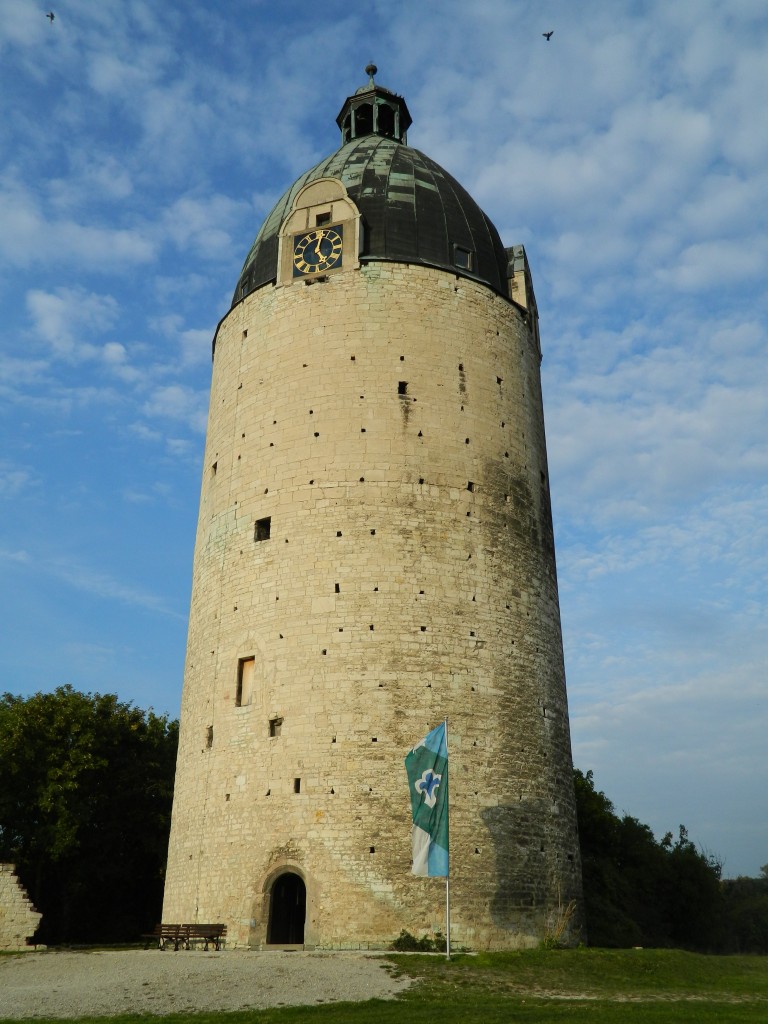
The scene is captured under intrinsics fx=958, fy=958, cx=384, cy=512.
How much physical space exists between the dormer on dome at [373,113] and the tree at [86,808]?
2084cm

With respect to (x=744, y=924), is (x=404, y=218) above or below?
above

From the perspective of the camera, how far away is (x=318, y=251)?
25484mm

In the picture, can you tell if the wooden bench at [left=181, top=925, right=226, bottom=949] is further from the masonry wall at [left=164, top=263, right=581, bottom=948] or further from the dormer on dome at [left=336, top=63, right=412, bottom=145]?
the dormer on dome at [left=336, top=63, right=412, bottom=145]

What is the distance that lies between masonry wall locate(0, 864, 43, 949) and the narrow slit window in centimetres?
682

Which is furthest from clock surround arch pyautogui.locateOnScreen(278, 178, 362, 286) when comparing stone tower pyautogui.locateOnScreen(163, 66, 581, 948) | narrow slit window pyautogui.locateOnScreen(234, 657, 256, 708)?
narrow slit window pyautogui.locateOnScreen(234, 657, 256, 708)

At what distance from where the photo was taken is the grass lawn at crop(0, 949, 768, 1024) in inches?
435

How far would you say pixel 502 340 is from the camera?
2555 centimetres

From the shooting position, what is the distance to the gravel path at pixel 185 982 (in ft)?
39.3

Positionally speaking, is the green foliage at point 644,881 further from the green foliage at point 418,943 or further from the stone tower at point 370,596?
the green foliage at point 418,943

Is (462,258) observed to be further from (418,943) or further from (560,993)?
(560,993)

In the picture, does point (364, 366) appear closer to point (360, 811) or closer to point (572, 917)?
point (360, 811)

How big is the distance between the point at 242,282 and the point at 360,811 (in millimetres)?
15644

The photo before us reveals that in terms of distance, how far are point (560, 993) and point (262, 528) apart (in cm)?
1266

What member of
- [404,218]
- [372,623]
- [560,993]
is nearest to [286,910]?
[372,623]
